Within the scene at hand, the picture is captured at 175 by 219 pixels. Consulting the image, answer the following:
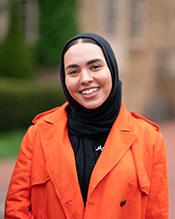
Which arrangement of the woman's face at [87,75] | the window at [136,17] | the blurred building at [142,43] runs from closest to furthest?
the woman's face at [87,75] → the blurred building at [142,43] → the window at [136,17]

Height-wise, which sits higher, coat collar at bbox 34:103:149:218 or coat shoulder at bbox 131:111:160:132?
coat shoulder at bbox 131:111:160:132

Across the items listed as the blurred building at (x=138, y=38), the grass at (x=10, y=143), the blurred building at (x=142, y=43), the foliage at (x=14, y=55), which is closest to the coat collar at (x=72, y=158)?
the grass at (x=10, y=143)

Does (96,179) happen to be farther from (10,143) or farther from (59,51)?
(59,51)

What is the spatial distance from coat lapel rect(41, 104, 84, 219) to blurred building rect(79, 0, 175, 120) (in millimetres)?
12317

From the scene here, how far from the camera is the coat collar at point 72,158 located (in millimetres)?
2867

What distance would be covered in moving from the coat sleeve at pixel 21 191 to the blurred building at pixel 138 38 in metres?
11.5

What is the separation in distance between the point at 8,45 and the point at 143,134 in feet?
35.9

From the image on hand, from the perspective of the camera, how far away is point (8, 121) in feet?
41.0

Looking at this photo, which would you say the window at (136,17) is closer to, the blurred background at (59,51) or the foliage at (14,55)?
the blurred background at (59,51)

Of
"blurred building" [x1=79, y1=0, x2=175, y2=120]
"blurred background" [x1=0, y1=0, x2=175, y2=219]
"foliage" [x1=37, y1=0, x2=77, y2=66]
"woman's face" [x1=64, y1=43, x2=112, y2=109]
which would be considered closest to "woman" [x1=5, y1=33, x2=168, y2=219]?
"woman's face" [x1=64, y1=43, x2=112, y2=109]

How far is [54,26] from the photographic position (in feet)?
47.5

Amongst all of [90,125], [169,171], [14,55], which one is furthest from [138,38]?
[90,125]

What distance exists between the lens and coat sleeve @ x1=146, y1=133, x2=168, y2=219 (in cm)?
294

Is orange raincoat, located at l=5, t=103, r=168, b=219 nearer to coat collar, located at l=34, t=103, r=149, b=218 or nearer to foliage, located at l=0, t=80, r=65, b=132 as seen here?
coat collar, located at l=34, t=103, r=149, b=218
